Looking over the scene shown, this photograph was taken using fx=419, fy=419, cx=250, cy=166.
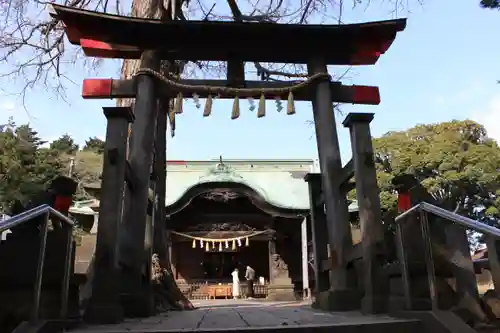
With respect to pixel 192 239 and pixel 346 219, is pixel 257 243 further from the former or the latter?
pixel 346 219

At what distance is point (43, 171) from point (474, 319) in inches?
1168

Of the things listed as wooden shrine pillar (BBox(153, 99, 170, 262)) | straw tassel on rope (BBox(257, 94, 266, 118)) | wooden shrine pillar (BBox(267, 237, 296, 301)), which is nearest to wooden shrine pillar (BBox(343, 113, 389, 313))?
straw tassel on rope (BBox(257, 94, 266, 118))

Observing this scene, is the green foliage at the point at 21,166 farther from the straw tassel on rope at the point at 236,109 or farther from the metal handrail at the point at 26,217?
the metal handrail at the point at 26,217

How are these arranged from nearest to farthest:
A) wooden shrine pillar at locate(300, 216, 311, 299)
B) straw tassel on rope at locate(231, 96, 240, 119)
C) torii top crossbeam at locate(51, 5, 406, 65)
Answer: torii top crossbeam at locate(51, 5, 406, 65), straw tassel on rope at locate(231, 96, 240, 119), wooden shrine pillar at locate(300, 216, 311, 299)

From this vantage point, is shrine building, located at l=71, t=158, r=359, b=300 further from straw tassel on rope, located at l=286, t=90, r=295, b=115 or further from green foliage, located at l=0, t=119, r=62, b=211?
green foliage, located at l=0, t=119, r=62, b=211

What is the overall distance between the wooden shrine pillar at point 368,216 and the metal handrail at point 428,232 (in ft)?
2.94

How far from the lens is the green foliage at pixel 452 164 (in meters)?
24.8

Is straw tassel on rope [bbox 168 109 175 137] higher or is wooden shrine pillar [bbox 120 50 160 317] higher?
straw tassel on rope [bbox 168 109 175 137]

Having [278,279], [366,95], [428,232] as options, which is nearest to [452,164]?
[278,279]

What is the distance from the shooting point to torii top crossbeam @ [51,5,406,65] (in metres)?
5.52

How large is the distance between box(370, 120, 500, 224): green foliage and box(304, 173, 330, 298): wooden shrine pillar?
18501mm

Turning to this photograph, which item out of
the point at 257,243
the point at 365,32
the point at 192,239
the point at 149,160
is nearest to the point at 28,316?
the point at 149,160

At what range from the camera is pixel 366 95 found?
6059mm

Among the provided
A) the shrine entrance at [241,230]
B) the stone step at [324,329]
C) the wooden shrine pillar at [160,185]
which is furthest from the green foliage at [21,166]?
the stone step at [324,329]
